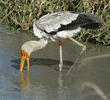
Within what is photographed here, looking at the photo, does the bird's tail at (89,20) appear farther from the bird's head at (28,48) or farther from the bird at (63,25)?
the bird's head at (28,48)

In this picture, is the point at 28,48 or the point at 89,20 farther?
the point at 89,20

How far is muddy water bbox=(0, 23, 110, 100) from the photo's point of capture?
3951 mm

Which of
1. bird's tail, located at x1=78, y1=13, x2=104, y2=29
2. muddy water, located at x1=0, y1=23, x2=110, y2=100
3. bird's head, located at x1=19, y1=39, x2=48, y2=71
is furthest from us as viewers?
bird's tail, located at x1=78, y1=13, x2=104, y2=29

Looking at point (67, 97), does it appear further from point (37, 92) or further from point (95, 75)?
point (95, 75)

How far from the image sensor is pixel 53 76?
16.2 ft

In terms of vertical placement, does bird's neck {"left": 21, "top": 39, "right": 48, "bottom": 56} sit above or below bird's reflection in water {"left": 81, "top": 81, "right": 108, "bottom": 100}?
above

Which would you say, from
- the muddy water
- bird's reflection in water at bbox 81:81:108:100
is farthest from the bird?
bird's reflection in water at bbox 81:81:108:100

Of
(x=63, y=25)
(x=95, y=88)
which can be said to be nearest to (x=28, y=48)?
(x=63, y=25)

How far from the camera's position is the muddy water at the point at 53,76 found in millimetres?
3951

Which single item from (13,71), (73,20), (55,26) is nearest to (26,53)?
(13,71)

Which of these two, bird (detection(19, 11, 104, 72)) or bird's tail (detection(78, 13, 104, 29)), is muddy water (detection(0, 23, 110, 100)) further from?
bird's tail (detection(78, 13, 104, 29))

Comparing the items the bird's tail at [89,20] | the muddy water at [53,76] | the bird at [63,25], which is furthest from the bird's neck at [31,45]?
the bird's tail at [89,20]

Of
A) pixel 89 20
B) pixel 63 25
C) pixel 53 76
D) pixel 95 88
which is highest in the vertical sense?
pixel 89 20

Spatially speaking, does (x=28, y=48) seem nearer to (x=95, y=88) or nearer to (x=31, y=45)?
(x=31, y=45)
